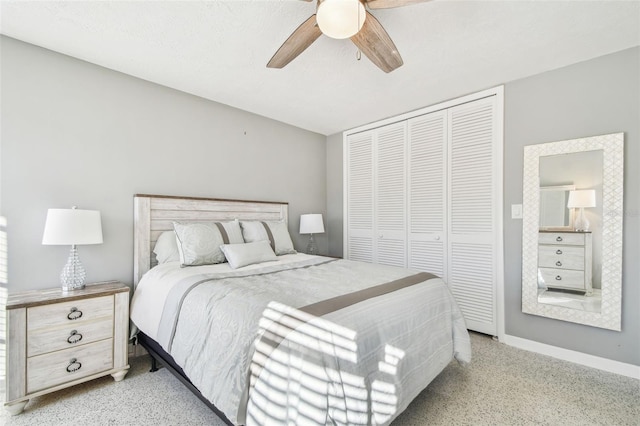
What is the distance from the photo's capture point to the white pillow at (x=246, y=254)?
8.16 ft

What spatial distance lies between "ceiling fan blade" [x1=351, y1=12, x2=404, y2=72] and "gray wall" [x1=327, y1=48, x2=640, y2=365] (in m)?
1.61

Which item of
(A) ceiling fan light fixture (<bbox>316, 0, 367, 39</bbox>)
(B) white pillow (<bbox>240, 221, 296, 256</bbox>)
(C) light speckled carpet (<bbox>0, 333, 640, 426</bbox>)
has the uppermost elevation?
(A) ceiling fan light fixture (<bbox>316, 0, 367, 39</bbox>)

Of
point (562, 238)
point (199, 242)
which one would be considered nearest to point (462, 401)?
point (562, 238)

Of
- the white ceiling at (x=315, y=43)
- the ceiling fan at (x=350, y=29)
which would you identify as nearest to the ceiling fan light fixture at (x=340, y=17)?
the ceiling fan at (x=350, y=29)

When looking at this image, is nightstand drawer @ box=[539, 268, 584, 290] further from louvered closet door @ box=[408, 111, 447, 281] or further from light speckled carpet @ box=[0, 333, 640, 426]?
louvered closet door @ box=[408, 111, 447, 281]

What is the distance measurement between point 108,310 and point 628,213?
4.02m

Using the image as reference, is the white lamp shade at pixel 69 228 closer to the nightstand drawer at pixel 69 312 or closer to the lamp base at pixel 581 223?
the nightstand drawer at pixel 69 312

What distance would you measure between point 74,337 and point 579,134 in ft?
13.9

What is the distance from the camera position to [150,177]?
8.95ft

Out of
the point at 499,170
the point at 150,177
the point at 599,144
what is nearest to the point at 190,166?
the point at 150,177

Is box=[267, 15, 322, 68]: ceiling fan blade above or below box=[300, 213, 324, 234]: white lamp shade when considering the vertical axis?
above

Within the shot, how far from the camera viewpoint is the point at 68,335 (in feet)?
6.32

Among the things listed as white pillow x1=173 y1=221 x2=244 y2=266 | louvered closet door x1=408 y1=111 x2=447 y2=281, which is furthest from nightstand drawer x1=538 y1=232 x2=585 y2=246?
white pillow x1=173 y1=221 x2=244 y2=266

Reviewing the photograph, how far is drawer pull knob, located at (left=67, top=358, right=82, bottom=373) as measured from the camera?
1922mm
